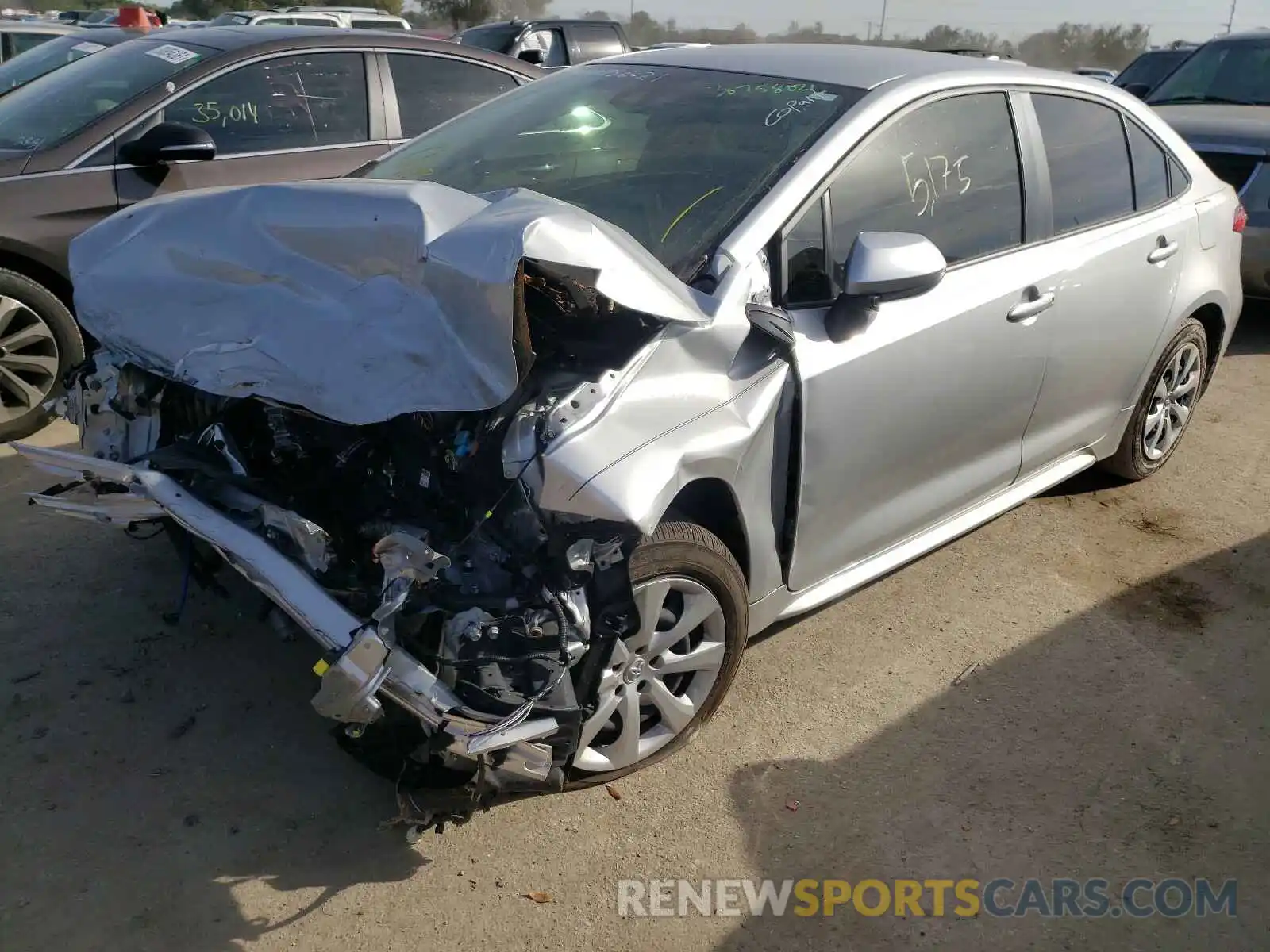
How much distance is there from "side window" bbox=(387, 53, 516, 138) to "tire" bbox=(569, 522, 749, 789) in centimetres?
360

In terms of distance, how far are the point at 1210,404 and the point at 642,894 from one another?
16.3 ft

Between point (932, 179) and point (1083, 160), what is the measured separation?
98 cm

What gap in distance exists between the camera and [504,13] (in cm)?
4962

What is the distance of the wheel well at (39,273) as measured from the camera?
14.6ft

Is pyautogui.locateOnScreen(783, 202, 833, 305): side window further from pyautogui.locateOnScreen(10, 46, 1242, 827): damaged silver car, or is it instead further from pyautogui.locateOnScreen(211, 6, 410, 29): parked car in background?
pyautogui.locateOnScreen(211, 6, 410, 29): parked car in background

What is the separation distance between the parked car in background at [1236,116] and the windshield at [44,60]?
6.89 m

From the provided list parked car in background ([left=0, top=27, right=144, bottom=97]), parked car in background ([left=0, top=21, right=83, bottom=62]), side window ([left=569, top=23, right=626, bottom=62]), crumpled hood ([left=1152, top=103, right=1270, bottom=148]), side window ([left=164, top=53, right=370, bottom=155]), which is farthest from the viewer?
side window ([left=569, top=23, right=626, bottom=62])

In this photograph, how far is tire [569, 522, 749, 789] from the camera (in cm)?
254

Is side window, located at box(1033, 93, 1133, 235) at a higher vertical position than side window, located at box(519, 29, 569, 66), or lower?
higher

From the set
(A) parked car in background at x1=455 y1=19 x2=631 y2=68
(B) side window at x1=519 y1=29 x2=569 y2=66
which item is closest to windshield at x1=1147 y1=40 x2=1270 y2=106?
(A) parked car in background at x1=455 y1=19 x2=631 y2=68

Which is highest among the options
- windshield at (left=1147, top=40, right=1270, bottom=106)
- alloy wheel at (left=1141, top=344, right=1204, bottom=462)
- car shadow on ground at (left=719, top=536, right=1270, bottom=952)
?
windshield at (left=1147, top=40, right=1270, bottom=106)

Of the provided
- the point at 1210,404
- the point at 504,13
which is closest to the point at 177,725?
the point at 1210,404

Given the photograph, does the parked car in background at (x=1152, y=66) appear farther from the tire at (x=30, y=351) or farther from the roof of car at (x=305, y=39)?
the tire at (x=30, y=351)

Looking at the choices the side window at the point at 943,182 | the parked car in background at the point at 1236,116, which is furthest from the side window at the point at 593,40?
the side window at the point at 943,182
